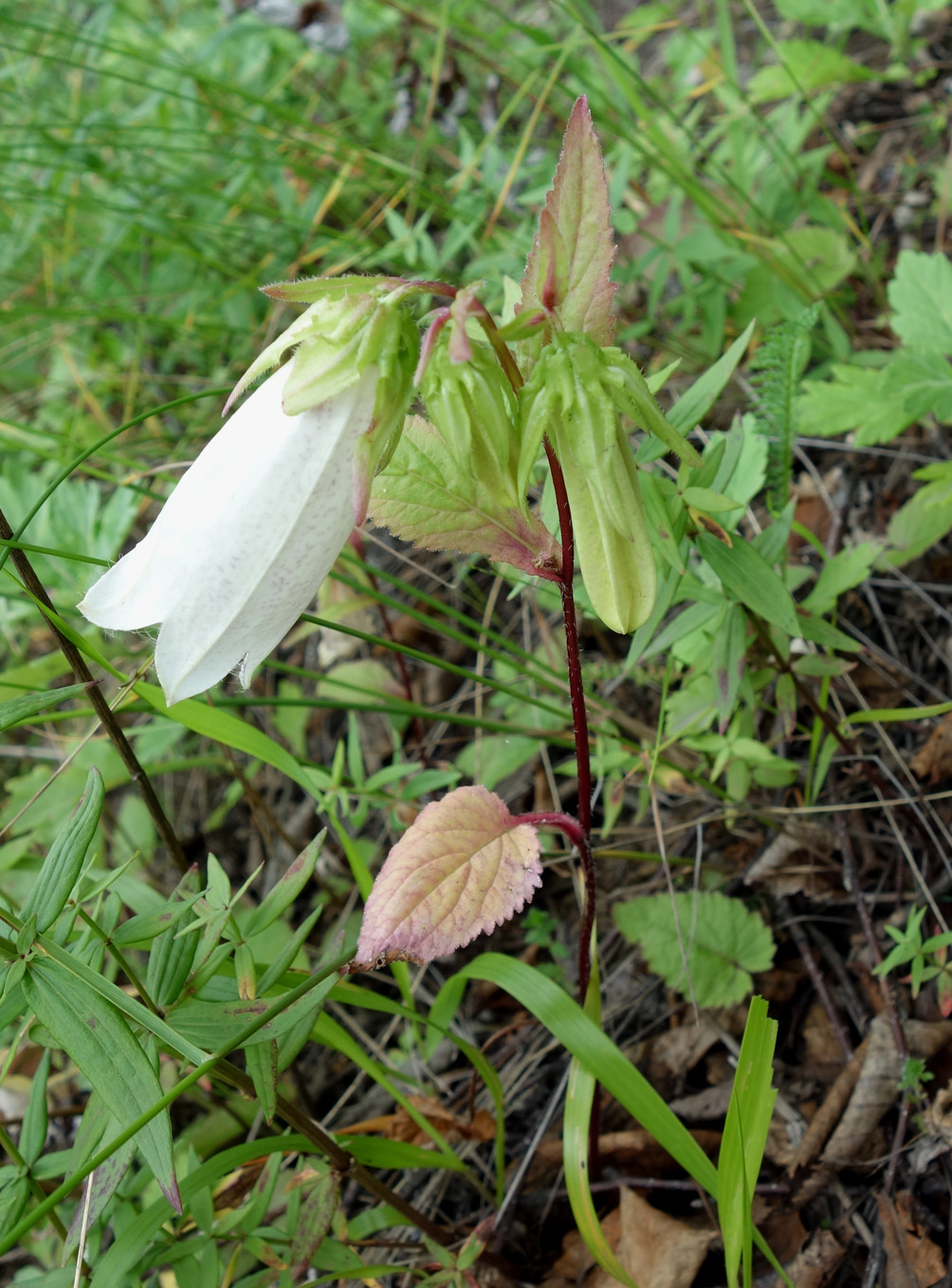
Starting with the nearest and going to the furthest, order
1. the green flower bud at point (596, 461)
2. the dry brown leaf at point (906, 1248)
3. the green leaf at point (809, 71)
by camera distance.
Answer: the green flower bud at point (596, 461), the dry brown leaf at point (906, 1248), the green leaf at point (809, 71)

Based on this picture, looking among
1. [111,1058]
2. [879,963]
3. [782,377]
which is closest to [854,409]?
[782,377]

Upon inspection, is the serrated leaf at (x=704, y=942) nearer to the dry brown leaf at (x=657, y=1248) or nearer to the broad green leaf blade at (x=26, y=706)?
the dry brown leaf at (x=657, y=1248)

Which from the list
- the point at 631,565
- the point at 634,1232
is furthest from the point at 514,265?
the point at 634,1232

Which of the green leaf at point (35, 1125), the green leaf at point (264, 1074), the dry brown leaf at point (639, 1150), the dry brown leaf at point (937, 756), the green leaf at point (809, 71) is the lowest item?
the dry brown leaf at point (639, 1150)

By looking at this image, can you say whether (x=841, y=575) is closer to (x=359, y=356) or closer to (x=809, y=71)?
(x=359, y=356)

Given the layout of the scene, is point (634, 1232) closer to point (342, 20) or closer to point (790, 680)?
point (790, 680)

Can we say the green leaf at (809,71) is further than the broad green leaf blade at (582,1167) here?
Yes

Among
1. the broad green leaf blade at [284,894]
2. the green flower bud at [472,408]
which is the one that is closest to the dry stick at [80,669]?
the broad green leaf blade at [284,894]
